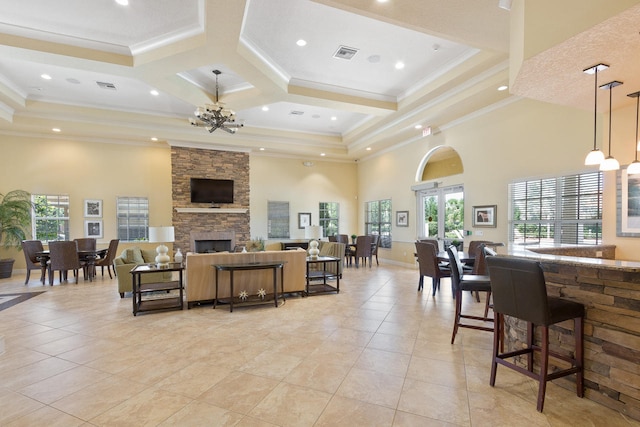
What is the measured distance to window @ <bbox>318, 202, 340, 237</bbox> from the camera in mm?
11078

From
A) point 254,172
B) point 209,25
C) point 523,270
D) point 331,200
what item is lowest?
point 523,270

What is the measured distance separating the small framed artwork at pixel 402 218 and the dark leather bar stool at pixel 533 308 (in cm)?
637

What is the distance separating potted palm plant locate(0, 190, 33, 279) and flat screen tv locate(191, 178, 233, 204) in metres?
3.91

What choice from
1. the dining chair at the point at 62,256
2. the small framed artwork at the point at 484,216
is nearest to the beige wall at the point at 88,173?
the dining chair at the point at 62,256

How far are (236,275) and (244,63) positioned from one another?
11.2 feet

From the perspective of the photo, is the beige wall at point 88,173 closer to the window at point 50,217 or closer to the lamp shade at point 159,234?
the window at point 50,217

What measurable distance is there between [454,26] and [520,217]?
3.79m

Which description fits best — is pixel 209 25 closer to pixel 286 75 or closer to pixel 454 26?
pixel 286 75

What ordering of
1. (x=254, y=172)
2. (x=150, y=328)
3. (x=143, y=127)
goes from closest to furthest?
1. (x=150, y=328)
2. (x=143, y=127)
3. (x=254, y=172)

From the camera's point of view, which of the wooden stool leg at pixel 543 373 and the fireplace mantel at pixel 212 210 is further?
the fireplace mantel at pixel 212 210

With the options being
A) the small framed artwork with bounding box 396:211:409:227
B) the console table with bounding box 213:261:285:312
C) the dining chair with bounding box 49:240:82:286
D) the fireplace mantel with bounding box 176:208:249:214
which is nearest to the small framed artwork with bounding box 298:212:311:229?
the fireplace mantel with bounding box 176:208:249:214

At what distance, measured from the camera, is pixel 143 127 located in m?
8.16

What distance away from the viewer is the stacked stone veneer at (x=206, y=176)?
905cm

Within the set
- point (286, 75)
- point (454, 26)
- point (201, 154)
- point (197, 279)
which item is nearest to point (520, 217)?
point (454, 26)
